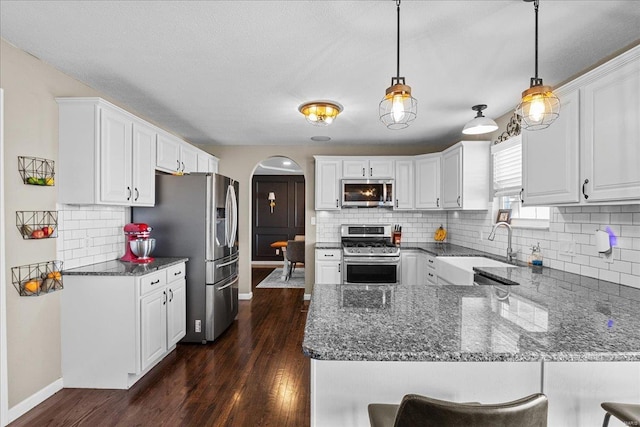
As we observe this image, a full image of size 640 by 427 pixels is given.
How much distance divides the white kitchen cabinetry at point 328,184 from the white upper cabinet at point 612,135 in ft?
10.4

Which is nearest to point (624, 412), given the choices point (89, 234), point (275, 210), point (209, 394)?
point (209, 394)

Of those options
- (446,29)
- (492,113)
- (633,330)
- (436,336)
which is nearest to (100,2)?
(446,29)

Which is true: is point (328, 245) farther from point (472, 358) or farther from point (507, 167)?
point (472, 358)

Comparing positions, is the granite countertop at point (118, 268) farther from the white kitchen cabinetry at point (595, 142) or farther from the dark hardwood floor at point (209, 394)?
the white kitchen cabinetry at point (595, 142)

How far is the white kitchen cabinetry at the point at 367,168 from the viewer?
487 cm

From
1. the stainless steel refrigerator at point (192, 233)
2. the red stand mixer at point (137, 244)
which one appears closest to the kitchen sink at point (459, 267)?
the stainless steel refrigerator at point (192, 233)

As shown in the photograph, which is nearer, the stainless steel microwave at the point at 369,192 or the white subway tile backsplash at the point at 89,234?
the white subway tile backsplash at the point at 89,234

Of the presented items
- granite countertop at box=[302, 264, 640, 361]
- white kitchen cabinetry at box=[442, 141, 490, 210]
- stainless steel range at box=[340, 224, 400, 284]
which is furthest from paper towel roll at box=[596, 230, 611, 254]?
stainless steel range at box=[340, 224, 400, 284]

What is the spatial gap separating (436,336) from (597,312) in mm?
879

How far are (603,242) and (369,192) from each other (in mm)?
2898

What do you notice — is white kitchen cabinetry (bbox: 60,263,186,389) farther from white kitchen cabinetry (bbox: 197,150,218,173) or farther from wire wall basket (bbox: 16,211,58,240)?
white kitchen cabinetry (bbox: 197,150,218,173)

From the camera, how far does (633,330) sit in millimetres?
1254

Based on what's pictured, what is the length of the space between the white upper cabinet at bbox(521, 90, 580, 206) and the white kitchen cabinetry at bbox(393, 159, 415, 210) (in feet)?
7.66

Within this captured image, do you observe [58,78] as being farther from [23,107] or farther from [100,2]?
[100,2]
